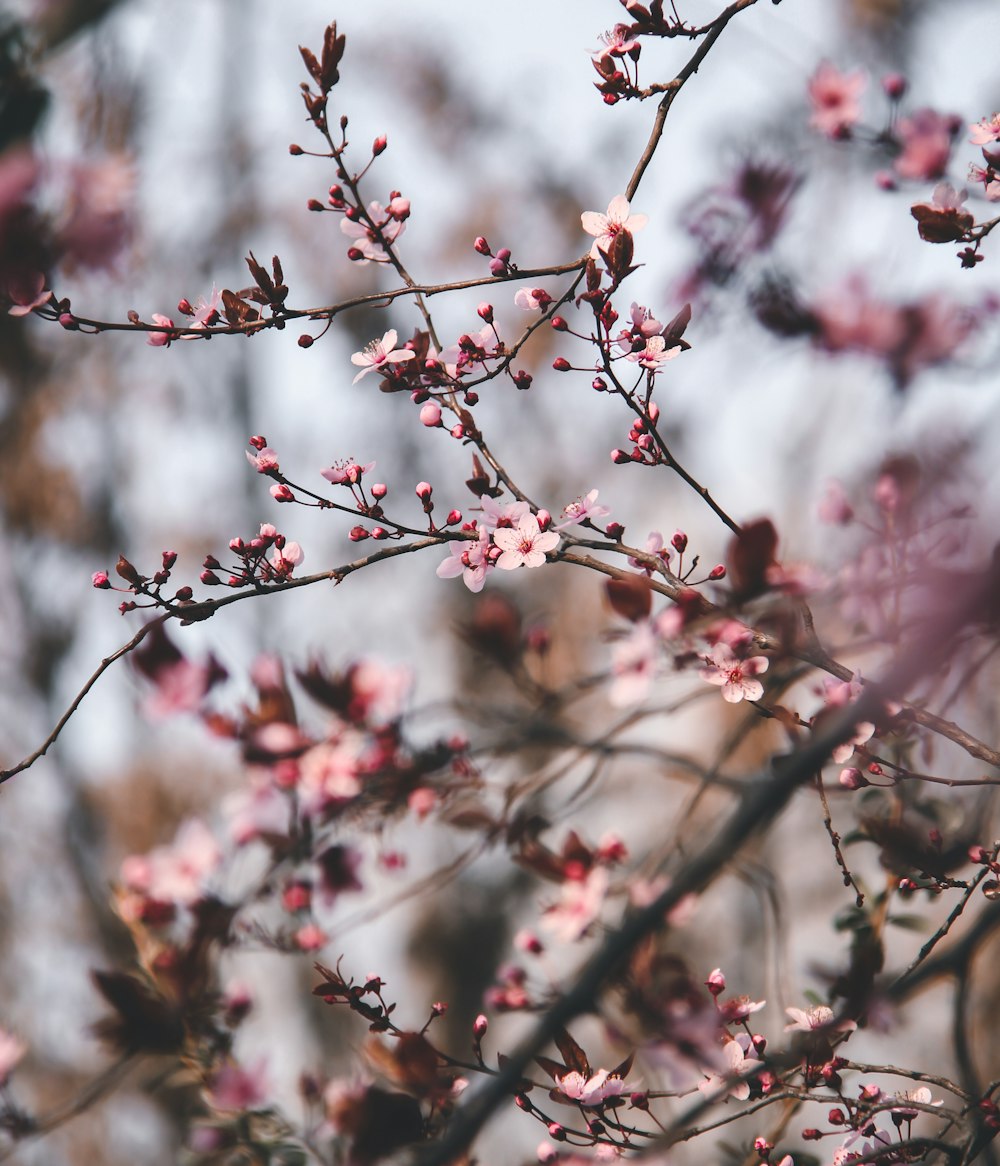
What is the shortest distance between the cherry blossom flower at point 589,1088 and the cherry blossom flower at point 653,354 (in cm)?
86

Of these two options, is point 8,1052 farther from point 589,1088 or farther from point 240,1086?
point 589,1088

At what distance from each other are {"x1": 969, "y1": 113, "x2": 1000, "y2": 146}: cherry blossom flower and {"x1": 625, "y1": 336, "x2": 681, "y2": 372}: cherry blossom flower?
0.49m

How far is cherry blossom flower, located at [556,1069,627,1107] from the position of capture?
1.13 meters

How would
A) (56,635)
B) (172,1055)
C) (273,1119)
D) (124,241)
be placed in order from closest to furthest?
(172,1055) < (273,1119) < (124,241) < (56,635)

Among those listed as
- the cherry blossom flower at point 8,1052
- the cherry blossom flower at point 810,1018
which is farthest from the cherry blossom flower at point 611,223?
the cherry blossom flower at point 8,1052

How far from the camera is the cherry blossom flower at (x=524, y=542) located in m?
1.12

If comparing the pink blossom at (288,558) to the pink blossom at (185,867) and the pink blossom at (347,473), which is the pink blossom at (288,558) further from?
the pink blossom at (185,867)

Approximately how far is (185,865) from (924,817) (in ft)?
3.50

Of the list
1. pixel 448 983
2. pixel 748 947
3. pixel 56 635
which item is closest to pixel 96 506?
pixel 56 635

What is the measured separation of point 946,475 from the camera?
1152 mm

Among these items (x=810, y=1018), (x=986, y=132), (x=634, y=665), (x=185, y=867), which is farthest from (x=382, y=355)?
(x=810, y=1018)

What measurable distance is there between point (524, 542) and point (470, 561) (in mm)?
73

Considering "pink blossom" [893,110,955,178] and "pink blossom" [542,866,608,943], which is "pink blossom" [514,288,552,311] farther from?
"pink blossom" [542,866,608,943]

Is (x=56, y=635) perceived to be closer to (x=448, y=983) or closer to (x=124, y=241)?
(x=124, y=241)
